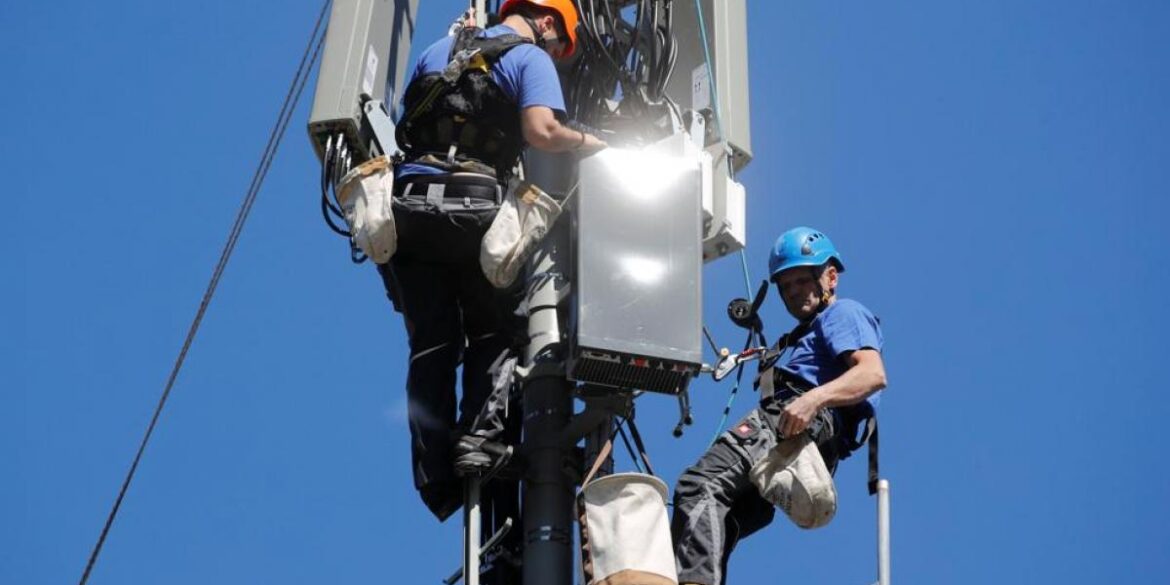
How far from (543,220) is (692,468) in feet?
3.62

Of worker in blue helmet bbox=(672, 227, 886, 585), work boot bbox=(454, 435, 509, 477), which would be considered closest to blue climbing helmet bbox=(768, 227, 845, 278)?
worker in blue helmet bbox=(672, 227, 886, 585)

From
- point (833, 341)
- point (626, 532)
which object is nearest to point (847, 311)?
point (833, 341)

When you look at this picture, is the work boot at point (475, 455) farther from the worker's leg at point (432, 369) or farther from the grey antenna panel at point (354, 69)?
the grey antenna panel at point (354, 69)

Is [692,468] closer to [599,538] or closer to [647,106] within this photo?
[599,538]

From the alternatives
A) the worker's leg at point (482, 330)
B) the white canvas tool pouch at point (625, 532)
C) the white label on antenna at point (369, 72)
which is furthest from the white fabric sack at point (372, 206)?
the white canvas tool pouch at point (625, 532)

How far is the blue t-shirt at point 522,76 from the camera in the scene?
7.49 m

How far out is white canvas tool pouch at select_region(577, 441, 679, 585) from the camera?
6.54 metres

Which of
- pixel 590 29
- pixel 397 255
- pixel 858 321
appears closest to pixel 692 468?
pixel 858 321

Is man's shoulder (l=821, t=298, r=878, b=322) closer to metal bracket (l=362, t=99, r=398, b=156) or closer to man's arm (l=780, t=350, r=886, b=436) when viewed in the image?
man's arm (l=780, t=350, r=886, b=436)

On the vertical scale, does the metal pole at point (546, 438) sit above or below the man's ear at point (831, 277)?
below

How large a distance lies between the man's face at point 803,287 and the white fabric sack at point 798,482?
742mm

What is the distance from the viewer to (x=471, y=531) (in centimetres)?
712

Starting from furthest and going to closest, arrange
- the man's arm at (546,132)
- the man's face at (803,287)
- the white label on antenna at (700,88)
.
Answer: the white label on antenna at (700,88) < the man's face at (803,287) < the man's arm at (546,132)

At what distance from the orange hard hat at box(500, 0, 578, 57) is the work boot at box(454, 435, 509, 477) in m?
1.91
